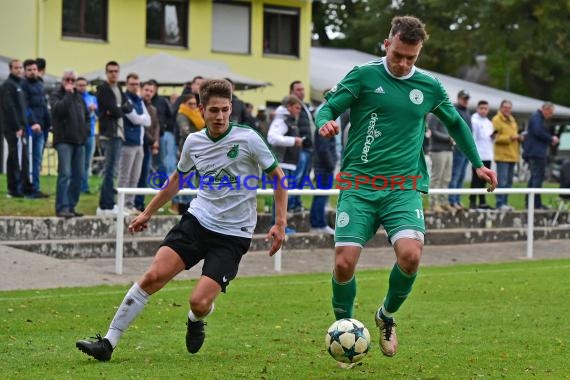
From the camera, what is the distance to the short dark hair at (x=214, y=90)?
8.57 m

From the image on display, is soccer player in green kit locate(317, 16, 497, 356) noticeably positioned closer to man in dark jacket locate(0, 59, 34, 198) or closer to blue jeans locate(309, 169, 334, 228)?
blue jeans locate(309, 169, 334, 228)

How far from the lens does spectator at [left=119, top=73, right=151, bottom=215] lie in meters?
17.4

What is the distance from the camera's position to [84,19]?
35656mm

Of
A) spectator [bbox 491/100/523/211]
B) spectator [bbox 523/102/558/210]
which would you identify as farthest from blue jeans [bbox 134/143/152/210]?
spectator [bbox 523/102/558/210]

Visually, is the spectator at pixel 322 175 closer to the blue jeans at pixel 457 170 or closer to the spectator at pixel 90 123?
the blue jeans at pixel 457 170

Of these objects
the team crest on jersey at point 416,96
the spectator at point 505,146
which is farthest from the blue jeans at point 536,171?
the team crest on jersey at point 416,96

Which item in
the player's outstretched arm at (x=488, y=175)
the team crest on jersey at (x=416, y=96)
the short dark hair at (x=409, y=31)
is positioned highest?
the short dark hair at (x=409, y=31)

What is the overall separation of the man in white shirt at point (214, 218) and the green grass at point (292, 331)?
0.45 meters

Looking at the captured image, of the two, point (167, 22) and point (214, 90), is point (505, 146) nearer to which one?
point (214, 90)

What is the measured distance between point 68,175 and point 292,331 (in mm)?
6990

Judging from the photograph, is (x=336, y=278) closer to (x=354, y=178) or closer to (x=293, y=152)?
(x=354, y=178)

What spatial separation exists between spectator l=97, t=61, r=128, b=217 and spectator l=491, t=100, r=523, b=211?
8015mm

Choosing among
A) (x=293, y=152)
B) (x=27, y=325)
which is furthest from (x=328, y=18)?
(x=27, y=325)

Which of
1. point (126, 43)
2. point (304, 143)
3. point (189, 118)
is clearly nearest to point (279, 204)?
point (189, 118)
